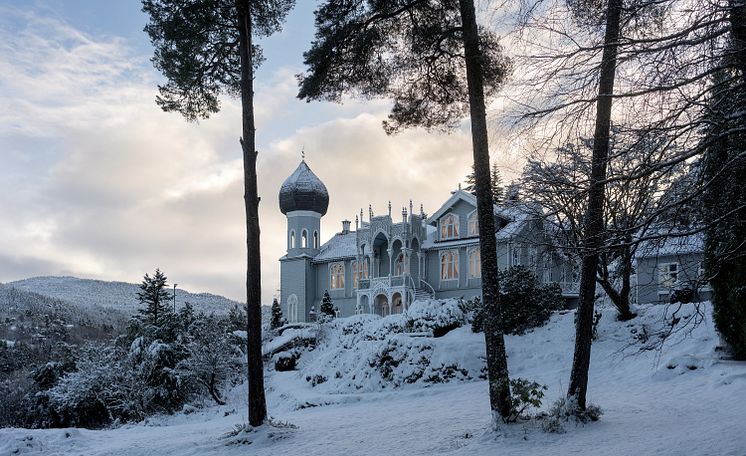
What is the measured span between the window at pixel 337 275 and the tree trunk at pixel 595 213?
2967 cm

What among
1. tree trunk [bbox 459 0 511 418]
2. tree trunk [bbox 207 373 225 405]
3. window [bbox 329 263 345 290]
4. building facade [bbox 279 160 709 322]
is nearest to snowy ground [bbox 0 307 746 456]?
tree trunk [bbox 459 0 511 418]

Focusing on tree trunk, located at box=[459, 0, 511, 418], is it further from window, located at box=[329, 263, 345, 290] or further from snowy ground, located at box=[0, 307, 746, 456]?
window, located at box=[329, 263, 345, 290]

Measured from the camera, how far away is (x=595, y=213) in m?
8.19

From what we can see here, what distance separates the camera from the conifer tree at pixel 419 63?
1084 centimetres

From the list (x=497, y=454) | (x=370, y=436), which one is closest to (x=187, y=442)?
(x=370, y=436)

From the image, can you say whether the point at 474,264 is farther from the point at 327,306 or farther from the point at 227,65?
the point at 227,65

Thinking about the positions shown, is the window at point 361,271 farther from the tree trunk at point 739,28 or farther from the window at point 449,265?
the tree trunk at point 739,28

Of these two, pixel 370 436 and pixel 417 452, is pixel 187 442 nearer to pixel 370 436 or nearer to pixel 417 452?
pixel 370 436

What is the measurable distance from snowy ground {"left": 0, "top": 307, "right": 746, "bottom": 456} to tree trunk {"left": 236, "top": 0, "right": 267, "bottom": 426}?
771 mm

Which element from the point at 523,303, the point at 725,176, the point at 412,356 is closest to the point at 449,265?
the point at 523,303

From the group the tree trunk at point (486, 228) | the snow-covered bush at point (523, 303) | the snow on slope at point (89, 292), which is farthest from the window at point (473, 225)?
the snow on slope at point (89, 292)

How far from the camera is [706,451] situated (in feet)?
24.5

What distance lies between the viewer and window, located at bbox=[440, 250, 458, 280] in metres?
34.3

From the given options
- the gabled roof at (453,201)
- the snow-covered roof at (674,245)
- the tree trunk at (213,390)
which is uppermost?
the gabled roof at (453,201)
